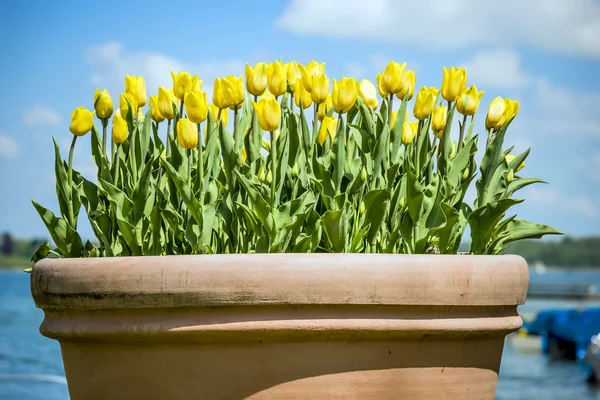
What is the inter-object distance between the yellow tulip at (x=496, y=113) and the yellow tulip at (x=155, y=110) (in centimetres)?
65

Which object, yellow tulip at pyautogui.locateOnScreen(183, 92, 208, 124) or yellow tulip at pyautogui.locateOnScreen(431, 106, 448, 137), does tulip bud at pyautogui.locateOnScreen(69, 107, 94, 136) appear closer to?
yellow tulip at pyautogui.locateOnScreen(183, 92, 208, 124)

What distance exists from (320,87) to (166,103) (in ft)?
1.02

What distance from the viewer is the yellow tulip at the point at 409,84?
157 cm

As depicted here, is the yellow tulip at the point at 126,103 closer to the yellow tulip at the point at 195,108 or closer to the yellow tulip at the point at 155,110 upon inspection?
the yellow tulip at the point at 155,110

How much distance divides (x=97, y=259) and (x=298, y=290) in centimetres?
33

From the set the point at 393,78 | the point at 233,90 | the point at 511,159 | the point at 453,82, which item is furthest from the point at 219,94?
the point at 511,159

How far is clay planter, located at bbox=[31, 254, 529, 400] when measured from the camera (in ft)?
3.97

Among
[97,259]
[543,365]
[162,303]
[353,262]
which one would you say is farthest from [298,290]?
[543,365]

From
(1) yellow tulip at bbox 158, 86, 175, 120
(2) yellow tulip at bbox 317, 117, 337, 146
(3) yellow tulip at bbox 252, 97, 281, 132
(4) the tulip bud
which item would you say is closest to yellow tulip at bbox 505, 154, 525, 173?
(2) yellow tulip at bbox 317, 117, 337, 146

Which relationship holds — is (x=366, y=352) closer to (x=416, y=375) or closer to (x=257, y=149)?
(x=416, y=375)

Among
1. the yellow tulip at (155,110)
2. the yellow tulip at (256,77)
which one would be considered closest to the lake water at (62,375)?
Answer: the yellow tulip at (155,110)

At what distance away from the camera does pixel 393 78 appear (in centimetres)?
154

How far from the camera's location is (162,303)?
1.22 m

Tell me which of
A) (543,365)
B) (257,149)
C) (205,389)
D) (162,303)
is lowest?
(543,365)
